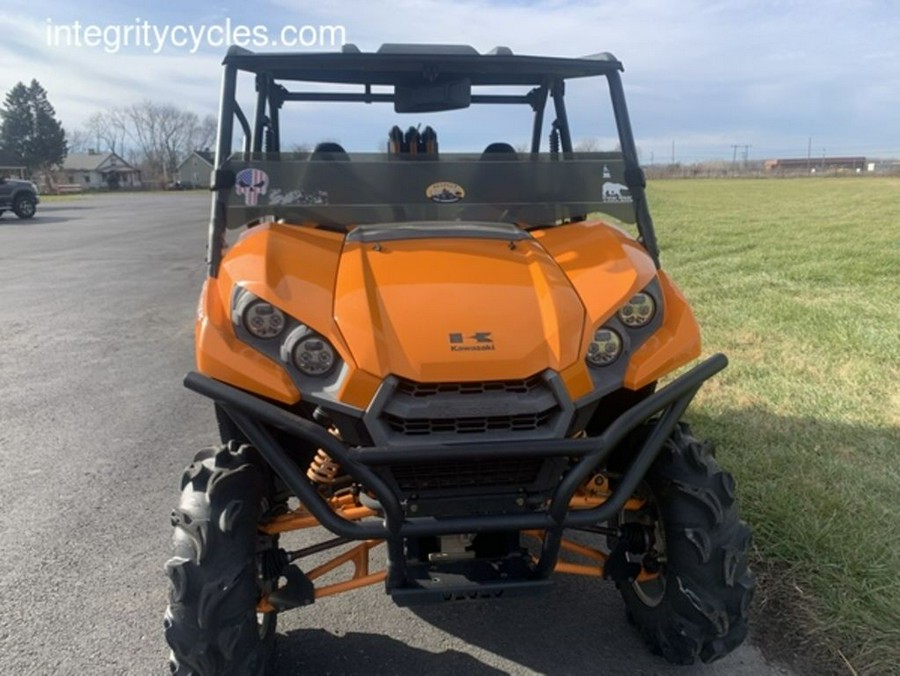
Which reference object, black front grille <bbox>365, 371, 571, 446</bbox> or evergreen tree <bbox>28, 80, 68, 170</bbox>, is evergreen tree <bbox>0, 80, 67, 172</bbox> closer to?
evergreen tree <bbox>28, 80, 68, 170</bbox>

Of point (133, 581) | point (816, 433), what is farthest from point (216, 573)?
point (816, 433)

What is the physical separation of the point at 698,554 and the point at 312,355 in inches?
54.0

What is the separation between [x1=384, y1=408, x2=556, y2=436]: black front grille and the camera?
228cm

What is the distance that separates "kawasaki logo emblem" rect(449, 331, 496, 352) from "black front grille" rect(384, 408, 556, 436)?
0.20 meters

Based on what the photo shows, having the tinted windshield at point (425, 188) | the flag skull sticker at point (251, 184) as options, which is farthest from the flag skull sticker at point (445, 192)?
the flag skull sticker at point (251, 184)

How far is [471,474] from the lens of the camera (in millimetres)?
2361

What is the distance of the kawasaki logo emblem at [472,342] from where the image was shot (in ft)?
7.60

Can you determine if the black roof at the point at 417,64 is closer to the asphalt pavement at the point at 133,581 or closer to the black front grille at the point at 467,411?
the black front grille at the point at 467,411

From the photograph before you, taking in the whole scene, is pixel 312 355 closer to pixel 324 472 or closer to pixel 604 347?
pixel 324 472

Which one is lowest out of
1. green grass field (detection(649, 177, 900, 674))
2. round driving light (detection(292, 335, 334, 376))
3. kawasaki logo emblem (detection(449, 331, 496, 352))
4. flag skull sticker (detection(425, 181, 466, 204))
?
green grass field (detection(649, 177, 900, 674))

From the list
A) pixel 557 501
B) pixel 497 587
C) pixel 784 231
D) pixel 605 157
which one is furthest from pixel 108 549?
pixel 784 231

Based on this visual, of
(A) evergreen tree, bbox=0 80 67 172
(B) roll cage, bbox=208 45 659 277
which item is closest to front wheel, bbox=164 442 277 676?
(B) roll cage, bbox=208 45 659 277

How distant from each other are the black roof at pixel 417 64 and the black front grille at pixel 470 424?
1.66m

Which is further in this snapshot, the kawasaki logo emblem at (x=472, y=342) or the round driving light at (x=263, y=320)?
the round driving light at (x=263, y=320)
